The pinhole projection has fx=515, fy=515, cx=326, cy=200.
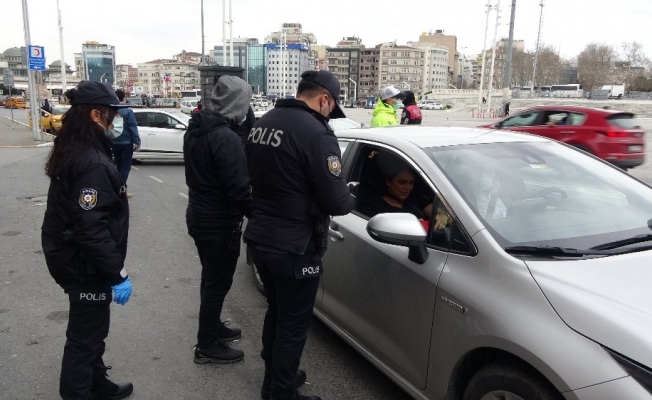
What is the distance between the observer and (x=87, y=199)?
244 centimetres

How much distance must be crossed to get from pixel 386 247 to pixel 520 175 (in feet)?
2.83

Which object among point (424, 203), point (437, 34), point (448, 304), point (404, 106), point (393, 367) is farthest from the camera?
point (437, 34)

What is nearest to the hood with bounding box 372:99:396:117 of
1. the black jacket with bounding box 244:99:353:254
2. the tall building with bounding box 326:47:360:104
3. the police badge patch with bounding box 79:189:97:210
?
the black jacket with bounding box 244:99:353:254

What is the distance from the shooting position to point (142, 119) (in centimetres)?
1416

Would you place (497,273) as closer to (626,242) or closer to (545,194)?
(626,242)

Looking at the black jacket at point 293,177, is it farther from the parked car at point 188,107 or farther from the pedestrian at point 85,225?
the parked car at point 188,107

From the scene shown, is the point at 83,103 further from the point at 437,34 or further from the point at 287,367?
the point at 437,34

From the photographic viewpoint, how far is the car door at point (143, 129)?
45.6ft

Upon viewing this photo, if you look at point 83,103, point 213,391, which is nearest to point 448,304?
point 213,391

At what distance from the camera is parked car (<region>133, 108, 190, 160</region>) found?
14.0 meters

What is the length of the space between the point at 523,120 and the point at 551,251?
37.0 feet

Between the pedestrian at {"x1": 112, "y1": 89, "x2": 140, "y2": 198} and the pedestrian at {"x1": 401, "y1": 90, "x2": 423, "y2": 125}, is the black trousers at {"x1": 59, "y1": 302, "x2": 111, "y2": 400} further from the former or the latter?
the pedestrian at {"x1": 401, "y1": 90, "x2": 423, "y2": 125}

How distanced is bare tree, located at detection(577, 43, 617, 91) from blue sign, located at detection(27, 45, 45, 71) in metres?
122

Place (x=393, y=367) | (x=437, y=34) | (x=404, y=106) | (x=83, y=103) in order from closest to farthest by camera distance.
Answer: (x=83, y=103) → (x=393, y=367) → (x=404, y=106) → (x=437, y=34)
